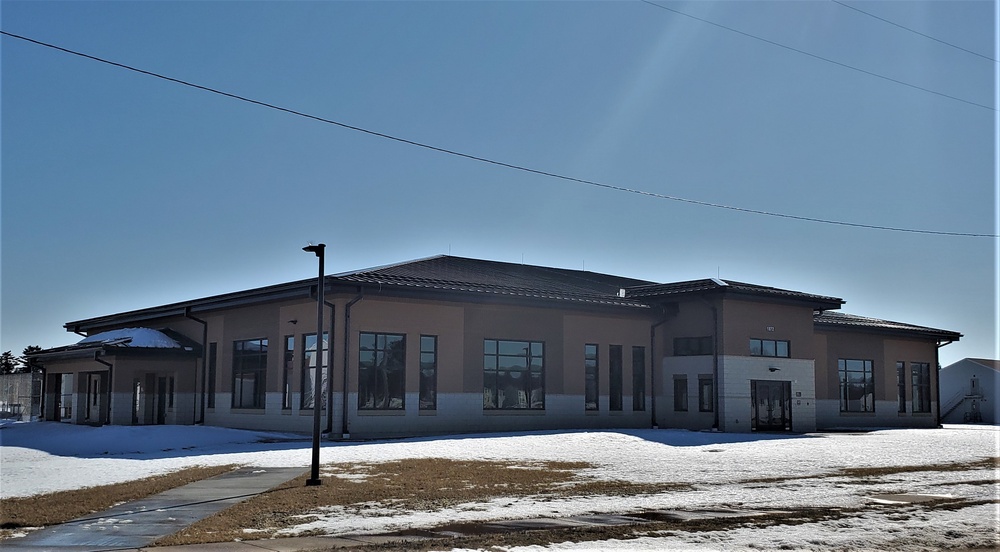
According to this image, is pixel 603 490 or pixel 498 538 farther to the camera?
pixel 603 490

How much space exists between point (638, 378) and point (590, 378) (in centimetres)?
292

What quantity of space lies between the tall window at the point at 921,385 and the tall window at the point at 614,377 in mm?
21292

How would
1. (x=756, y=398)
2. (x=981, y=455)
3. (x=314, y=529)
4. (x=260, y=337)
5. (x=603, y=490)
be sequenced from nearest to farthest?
(x=314, y=529) < (x=603, y=490) < (x=981, y=455) < (x=260, y=337) < (x=756, y=398)

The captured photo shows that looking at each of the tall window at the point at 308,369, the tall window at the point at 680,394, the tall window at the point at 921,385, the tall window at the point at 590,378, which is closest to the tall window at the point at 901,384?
the tall window at the point at 921,385

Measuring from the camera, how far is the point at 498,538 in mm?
11984

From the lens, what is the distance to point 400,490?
58.0 feet

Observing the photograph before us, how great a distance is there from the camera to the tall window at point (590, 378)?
40.9 meters

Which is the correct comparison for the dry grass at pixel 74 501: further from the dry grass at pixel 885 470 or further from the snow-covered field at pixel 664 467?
the dry grass at pixel 885 470

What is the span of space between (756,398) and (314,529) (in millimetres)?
31613

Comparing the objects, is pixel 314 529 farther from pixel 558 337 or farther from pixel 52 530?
pixel 558 337

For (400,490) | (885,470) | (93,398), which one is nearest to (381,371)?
(93,398)

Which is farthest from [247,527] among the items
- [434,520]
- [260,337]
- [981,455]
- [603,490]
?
[260,337]

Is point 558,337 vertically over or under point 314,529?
over

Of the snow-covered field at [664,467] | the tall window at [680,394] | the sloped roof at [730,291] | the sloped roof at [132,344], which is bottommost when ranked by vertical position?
the snow-covered field at [664,467]
